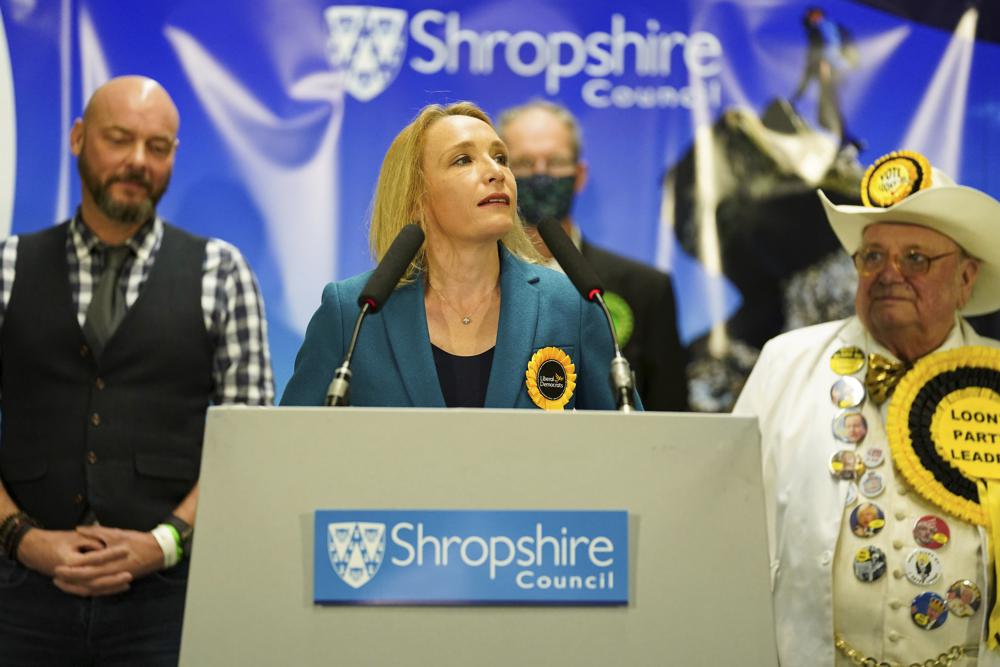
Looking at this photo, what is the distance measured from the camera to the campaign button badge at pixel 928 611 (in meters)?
2.89

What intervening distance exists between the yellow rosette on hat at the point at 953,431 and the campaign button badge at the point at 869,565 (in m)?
0.20

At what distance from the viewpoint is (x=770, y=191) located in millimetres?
4379

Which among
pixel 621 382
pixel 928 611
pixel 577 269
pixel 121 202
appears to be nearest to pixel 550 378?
pixel 577 269

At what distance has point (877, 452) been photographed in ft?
10.0

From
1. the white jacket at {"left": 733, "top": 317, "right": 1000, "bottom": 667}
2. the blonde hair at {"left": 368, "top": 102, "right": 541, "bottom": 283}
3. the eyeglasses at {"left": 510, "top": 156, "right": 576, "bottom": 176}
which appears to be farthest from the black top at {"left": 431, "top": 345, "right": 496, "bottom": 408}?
the eyeglasses at {"left": 510, "top": 156, "right": 576, "bottom": 176}

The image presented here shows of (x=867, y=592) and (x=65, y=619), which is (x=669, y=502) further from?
(x=65, y=619)

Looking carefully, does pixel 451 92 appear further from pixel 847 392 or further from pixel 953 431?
pixel 953 431

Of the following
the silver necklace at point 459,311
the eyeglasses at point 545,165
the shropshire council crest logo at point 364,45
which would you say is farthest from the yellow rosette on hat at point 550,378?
the shropshire council crest logo at point 364,45

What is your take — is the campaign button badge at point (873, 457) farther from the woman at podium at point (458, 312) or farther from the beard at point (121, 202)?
the beard at point (121, 202)

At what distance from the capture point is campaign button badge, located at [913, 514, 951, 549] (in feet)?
9.70

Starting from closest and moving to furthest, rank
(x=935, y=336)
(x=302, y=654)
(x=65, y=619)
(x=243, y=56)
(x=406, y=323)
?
(x=302, y=654), (x=406, y=323), (x=65, y=619), (x=935, y=336), (x=243, y=56)

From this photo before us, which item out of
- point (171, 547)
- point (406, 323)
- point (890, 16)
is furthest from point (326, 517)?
point (890, 16)

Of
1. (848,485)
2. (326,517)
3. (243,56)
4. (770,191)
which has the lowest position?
(326,517)

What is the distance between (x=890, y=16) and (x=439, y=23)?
1.69 metres
